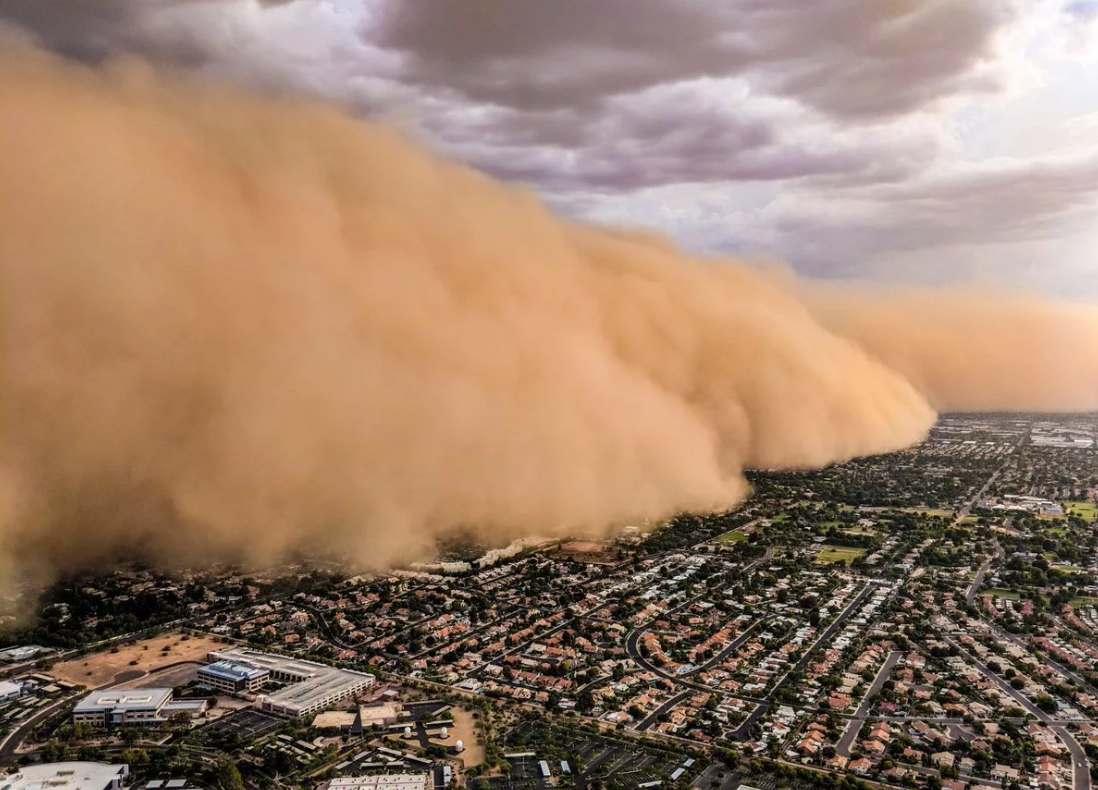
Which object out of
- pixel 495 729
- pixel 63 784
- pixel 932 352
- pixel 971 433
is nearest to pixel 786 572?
pixel 495 729

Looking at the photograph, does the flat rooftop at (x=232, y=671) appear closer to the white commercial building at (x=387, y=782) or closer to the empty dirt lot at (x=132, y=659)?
the empty dirt lot at (x=132, y=659)

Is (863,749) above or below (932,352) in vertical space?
below

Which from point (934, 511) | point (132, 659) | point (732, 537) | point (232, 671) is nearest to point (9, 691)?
point (132, 659)

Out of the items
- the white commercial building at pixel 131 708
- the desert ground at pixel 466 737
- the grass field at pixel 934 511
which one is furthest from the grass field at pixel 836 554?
the white commercial building at pixel 131 708

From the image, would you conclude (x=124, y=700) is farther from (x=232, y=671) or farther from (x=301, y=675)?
(x=301, y=675)

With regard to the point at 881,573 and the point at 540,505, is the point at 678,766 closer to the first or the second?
the point at 881,573
